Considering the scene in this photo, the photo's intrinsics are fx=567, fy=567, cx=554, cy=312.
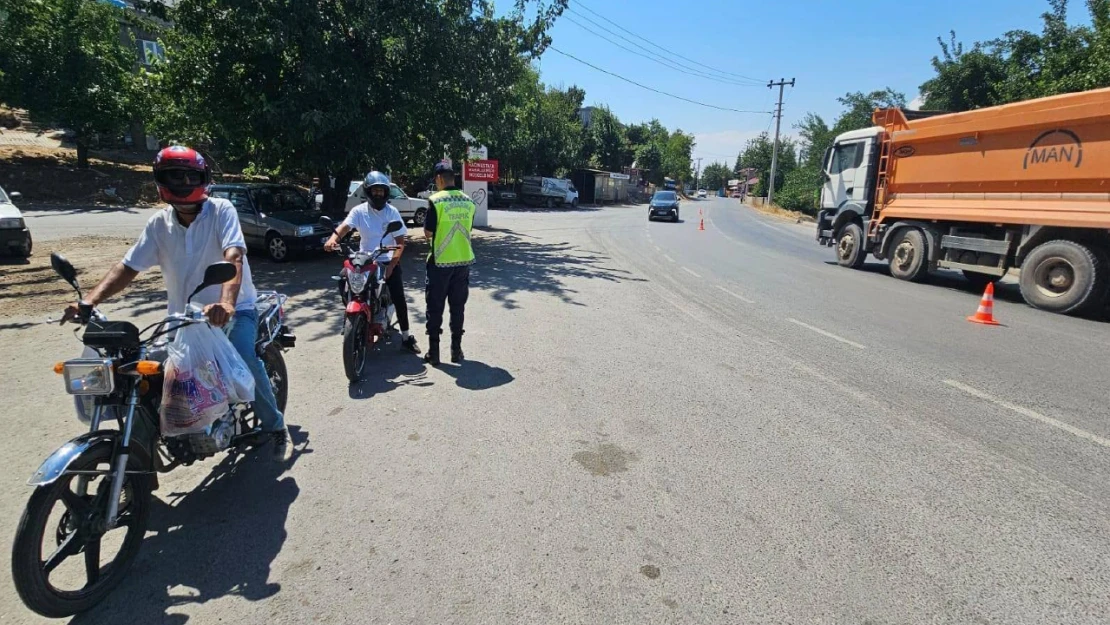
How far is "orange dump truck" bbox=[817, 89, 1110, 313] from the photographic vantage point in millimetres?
8789

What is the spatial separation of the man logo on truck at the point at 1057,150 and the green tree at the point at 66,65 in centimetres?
2634

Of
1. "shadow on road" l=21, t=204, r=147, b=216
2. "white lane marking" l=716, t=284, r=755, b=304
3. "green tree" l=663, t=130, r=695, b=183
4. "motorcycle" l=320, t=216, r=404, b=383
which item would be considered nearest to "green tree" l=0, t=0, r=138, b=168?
"shadow on road" l=21, t=204, r=147, b=216

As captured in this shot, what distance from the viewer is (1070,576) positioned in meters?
2.63

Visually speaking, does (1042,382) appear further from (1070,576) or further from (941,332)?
(1070,576)

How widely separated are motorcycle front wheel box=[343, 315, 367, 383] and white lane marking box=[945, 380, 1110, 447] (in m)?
5.40

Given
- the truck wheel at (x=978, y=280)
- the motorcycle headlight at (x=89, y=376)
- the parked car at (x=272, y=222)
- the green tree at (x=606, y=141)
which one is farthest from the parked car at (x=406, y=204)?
the green tree at (x=606, y=141)

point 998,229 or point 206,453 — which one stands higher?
point 998,229

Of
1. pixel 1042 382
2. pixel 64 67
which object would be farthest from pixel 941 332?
pixel 64 67

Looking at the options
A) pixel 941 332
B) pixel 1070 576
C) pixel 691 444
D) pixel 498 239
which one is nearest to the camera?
pixel 1070 576

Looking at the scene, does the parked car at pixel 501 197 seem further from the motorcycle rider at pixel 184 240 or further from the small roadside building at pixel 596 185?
the motorcycle rider at pixel 184 240

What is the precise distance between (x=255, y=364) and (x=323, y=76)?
366 inches

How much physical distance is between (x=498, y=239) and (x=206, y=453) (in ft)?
50.6

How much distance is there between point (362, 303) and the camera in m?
5.20

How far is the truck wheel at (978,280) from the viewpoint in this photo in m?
11.4
